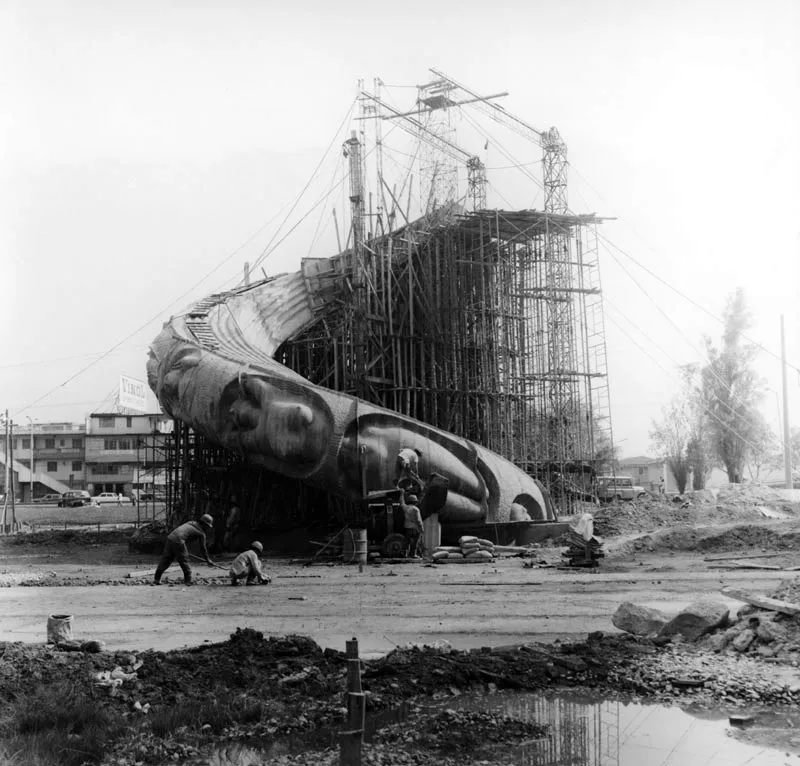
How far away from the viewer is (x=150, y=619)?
515 inches

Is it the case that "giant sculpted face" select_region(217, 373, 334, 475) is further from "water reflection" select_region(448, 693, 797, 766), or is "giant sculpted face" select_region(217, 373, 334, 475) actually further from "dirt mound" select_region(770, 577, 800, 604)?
"water reflection" select_region(448, 693, 797, 766)

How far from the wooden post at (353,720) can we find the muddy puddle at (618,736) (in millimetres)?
805

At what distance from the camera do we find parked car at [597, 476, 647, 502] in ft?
152

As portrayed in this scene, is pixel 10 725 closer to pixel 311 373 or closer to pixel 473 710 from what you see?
pixel 473 710

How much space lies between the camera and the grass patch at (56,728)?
6.69 meters

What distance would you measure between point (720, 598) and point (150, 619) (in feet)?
26.6

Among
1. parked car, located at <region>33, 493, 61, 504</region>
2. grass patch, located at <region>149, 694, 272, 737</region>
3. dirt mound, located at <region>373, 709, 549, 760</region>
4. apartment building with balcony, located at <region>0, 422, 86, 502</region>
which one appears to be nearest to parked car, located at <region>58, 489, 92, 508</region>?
parked car, located at <region>33, 493, 61, 504</region>

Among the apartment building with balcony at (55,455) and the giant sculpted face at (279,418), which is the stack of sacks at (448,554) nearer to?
the giant sculpted face at (279,418)

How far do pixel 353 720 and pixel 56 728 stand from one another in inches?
97.5

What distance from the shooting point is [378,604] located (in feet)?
47.9

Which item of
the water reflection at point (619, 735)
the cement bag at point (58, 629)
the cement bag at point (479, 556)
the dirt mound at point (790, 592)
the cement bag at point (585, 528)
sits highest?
the cement bag at point (585, 528)

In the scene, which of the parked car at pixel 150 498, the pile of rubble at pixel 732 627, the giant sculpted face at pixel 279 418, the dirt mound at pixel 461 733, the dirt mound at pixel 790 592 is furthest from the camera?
the parked car at pixel 150 498

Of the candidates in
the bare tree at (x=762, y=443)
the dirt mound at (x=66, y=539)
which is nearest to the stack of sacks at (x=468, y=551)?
the dirt mound at (x=66, y=539)

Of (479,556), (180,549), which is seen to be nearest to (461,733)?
(180,549)
